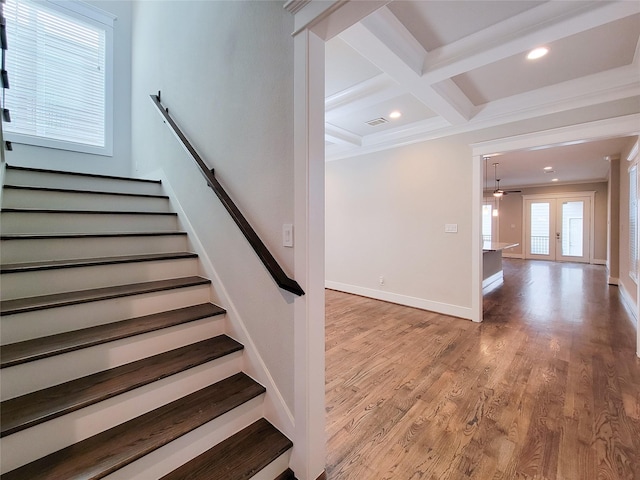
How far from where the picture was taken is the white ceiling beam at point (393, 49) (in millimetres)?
1959

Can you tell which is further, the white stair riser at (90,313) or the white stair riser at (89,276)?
the white stair riser at (89,276)

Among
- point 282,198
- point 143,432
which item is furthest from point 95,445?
point 282,198

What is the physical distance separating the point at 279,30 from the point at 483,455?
262 cm

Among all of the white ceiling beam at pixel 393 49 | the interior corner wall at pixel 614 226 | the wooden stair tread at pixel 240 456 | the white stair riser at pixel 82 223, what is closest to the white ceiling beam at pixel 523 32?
the white ceiling beam at pixel 393 49

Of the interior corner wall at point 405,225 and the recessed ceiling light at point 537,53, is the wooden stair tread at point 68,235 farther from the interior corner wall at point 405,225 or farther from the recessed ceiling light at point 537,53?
the recessed ceiling light at point 537,53

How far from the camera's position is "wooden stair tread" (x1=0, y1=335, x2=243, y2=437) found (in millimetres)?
1086

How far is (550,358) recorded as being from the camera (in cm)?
272

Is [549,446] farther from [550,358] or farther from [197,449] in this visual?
[197,449]

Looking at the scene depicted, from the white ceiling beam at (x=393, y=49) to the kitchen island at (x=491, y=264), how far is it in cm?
373

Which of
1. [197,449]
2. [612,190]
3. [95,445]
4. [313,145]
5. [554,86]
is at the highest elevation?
[554,86]

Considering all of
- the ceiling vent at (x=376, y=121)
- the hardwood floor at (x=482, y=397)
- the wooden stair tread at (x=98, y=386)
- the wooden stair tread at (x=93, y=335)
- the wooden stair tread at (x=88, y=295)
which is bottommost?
the hardwood floor at (x=482, y=397)

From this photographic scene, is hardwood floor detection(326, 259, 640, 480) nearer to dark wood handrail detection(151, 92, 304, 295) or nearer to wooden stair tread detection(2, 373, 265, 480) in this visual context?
wooden stair tread detection(2, 373, 265, 480)

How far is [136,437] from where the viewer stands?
1206 mm

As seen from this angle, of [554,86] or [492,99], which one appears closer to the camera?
[554,86]
